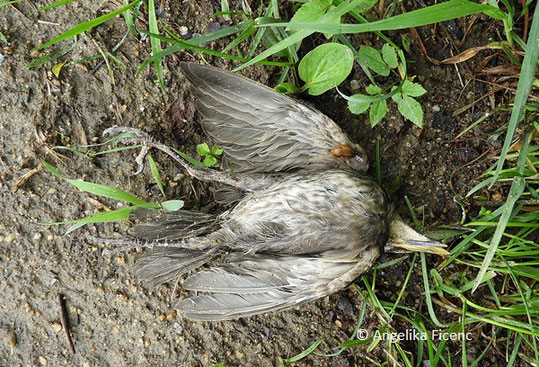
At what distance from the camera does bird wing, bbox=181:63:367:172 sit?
1987mm

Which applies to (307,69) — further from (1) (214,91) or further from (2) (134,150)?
(2) (134,150)

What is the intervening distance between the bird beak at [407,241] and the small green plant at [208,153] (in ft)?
2.69

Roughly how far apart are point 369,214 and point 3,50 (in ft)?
5.76

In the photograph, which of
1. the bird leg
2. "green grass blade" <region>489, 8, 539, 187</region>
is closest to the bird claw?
the bird leg

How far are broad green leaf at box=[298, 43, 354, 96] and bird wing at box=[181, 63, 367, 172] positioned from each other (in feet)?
0.59

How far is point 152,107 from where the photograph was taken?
2277 mm

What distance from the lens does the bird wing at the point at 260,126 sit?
6.52ft

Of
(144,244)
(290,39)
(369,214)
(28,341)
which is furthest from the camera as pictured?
(28,341)

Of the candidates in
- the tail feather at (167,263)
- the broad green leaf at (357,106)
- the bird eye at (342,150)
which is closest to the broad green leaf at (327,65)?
the broad green leaf at (357,106)

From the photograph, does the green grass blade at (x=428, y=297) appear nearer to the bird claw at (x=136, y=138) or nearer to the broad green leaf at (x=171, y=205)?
the broad green leaf at (x=171, y=205)

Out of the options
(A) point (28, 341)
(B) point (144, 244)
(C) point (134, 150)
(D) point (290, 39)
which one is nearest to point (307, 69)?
(D) point (290, 39)

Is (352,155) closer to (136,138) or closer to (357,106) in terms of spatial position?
(357,106)

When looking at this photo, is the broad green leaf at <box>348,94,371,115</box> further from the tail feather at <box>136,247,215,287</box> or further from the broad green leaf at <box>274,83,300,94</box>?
the tail feather at <box>136,247,215,287</box>

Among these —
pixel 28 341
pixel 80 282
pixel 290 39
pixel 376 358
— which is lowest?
pixel 376 358
